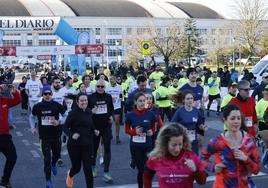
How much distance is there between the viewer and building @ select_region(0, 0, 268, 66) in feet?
265

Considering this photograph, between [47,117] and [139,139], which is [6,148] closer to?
[47,117]

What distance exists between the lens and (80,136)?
287 inches

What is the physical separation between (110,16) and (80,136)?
3214 inches

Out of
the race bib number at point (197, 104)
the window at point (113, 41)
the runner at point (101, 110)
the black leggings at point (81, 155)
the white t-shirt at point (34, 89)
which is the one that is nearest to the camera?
the black leggings at point (81, 155)

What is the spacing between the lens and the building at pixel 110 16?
80625 millimetres

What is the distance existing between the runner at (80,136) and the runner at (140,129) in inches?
25.3

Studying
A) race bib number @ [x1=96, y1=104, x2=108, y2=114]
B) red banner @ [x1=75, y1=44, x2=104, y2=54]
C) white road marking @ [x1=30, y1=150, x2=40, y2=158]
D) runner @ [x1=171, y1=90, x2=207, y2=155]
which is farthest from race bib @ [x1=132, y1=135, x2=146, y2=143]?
red banner @ [x1=75, y1=44, x2=104, y2=54]

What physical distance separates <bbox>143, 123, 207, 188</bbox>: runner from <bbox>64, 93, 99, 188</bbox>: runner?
338 centimetres

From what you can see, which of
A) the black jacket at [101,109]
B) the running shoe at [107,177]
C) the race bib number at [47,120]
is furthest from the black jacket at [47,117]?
the running shoe at [107,177]

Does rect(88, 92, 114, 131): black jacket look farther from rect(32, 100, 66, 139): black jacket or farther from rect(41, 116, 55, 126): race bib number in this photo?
rect(41, 116, 55, 126): race bib number

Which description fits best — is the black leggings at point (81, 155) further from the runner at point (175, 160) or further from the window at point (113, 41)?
the window at point (113, 41)

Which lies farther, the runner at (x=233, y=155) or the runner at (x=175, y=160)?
the runner at (x=233, y=155)

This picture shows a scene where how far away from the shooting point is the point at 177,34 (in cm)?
5769

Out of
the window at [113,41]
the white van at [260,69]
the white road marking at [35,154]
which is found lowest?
the white road marking at [35,154]
